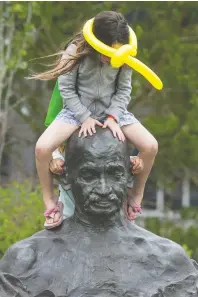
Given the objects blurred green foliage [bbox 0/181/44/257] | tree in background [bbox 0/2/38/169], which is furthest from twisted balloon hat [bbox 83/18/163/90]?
tree in background [bbox 0/2/38/169]

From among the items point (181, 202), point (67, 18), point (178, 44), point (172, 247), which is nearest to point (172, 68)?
point (178, 44)

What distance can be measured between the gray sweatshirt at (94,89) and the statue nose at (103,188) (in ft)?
1.42

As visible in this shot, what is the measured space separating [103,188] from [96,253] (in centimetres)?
44

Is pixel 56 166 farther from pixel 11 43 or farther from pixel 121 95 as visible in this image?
pixel 11 43

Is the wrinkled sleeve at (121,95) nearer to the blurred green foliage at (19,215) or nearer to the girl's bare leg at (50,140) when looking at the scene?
the girl's bare leg at (50,140)

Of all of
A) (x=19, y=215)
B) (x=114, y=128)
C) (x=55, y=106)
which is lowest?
(x=19, y=215)

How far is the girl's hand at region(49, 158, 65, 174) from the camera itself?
8.16 metres

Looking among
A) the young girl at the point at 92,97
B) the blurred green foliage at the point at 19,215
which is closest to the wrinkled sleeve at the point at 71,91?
the young girl at the point at 92,97

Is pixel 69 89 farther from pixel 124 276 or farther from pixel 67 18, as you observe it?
pixel 67 18

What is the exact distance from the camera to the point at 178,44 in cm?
1972

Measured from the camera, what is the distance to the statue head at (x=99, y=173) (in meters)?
7.94

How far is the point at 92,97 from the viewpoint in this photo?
816 centimetres

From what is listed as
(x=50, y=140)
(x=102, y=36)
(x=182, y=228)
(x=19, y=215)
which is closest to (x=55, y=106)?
(x=50, y=140)

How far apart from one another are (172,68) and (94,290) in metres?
11.8
